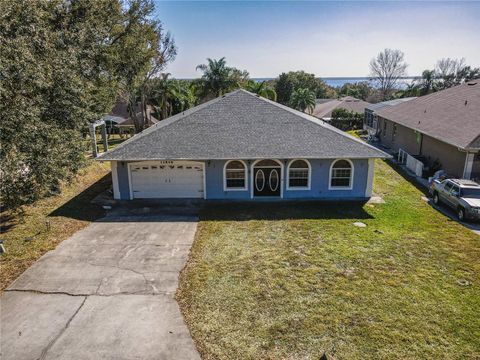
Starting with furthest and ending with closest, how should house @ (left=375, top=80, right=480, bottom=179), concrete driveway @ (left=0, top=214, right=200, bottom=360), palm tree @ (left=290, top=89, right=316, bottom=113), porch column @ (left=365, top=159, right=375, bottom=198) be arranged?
palm tree @ (left=290, top=89, right=316, bottom=113), house @ (left=375, top=80, right=480, bottom=179), porch column @ (left=365, top=159, right=375, bottom=198), concrete driveway @ (left=0, top=214, right=200, bottom=360)

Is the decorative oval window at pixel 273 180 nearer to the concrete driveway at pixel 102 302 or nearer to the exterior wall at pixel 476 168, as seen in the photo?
the concrete driveway at pixel 102 302

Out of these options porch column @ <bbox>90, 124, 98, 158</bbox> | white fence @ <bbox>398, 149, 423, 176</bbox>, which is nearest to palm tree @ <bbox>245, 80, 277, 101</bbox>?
white fence @ <bbox>398, 149, 423, 176</bbox>

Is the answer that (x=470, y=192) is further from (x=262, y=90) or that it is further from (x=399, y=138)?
(x=262, y=90)

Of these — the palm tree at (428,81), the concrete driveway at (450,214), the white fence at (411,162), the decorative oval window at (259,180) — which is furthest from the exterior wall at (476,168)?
the palm tree at (428,81)

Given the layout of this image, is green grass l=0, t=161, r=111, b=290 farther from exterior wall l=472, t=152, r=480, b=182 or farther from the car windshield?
exterior wall l=472, t=152, r=480, b=182

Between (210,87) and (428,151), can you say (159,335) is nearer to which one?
(428,151)
